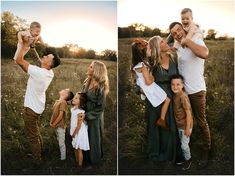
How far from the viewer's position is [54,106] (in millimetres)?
5309

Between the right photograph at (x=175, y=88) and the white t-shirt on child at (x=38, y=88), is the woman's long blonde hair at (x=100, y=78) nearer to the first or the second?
the right photograph at (x=175, y=88)

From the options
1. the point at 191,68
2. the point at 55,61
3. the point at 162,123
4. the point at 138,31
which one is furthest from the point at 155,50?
the point at 55,61

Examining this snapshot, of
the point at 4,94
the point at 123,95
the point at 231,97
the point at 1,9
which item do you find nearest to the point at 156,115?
the point at 123,95

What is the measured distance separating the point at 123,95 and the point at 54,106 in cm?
66

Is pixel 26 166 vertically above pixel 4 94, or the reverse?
pixel 4 94

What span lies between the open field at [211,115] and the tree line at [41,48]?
168 mm

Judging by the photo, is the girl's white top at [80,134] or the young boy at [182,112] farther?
the girl's white top at [80,134]

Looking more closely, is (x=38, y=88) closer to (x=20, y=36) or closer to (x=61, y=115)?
(x=61, y=115)

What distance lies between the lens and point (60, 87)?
17.4 ft

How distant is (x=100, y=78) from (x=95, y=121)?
1.34ft

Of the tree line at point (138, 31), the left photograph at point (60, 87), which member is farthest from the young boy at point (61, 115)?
the tree line at point (138, 31)

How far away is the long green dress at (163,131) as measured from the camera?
5.20 m

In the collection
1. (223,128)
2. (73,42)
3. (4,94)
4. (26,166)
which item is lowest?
(26,166)

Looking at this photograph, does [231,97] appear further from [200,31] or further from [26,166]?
[26,166]
